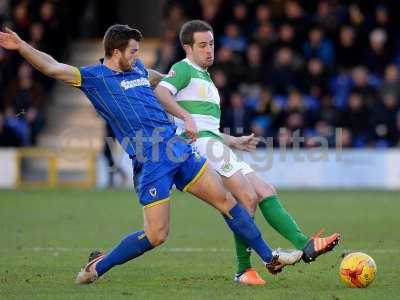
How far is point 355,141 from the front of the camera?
19.6m

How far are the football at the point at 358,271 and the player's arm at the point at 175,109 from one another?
154 centimetres

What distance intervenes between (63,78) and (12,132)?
12657mm

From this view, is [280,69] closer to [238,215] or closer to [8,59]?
[8,59]

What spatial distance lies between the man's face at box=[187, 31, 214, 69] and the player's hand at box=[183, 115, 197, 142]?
0.76 m

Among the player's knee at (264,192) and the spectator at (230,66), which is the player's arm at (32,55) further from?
the spectator at (230,66)

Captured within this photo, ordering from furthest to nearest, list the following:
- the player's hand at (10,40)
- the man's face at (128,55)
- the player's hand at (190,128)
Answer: the man's face at (128,55)
the player's hand at (190,128)
the player's hand at (10,40)

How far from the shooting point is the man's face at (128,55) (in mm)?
7887

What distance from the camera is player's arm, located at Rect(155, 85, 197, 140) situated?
25.6ft

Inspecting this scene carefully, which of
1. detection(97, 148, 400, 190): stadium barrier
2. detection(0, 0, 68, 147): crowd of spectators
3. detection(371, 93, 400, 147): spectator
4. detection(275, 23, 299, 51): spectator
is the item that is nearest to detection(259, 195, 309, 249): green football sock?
detection(97, 148, 400, 190): stadium barrier

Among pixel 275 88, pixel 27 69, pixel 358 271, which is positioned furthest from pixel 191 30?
pixel 27 69

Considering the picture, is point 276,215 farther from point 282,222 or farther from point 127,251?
point 127,251

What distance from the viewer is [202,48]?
27.7ft

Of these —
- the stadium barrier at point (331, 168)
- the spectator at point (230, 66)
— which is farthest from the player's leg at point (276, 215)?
the spectator at point (230, 66)

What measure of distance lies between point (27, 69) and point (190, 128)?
13742 mm
